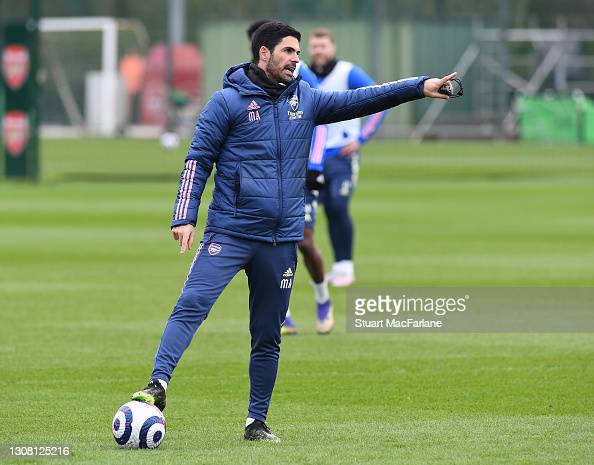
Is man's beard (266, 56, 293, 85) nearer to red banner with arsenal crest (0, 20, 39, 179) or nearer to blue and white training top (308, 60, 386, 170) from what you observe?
blue and white training top (308, 60, 386, 170)

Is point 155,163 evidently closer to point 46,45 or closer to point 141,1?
point 46,45

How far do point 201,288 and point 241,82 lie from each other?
1106 millimetres

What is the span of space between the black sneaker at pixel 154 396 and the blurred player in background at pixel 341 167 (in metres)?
7.95

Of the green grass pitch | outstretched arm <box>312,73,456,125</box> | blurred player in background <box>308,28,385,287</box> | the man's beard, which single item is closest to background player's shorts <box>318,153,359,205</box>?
blurred player in background <box>308,28,385,287</box>

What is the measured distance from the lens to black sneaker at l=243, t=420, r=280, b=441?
889 cm

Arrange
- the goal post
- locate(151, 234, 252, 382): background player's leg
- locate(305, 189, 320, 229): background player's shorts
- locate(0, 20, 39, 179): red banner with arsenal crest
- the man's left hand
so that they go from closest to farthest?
locate(151, 234, 252, 382): background player's leg
locate(305, 189, 320, 229): background player's shorts
the man's left hand
locate(0, 20, 39, 179): red banner with arsenal crest
the goal post

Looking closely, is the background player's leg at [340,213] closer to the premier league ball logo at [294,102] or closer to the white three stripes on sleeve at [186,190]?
the premier league ball logo at [294,102]

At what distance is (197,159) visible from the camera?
8828 mm

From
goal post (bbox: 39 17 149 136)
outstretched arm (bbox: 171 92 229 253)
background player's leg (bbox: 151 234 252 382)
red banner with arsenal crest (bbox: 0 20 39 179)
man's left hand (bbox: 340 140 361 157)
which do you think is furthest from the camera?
goal post (bbox: 39 17 149 136)

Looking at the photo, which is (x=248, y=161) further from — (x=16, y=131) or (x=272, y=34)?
(x=16, y=131)

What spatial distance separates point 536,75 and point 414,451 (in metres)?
59.6

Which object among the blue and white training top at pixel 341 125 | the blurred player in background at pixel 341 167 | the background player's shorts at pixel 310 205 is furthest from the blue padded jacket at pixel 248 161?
the blurred player in background at pixel 341 167

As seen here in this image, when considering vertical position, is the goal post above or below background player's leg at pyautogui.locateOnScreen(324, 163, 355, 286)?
below

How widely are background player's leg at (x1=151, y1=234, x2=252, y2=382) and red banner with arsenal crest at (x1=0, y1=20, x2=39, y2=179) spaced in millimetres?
26962
